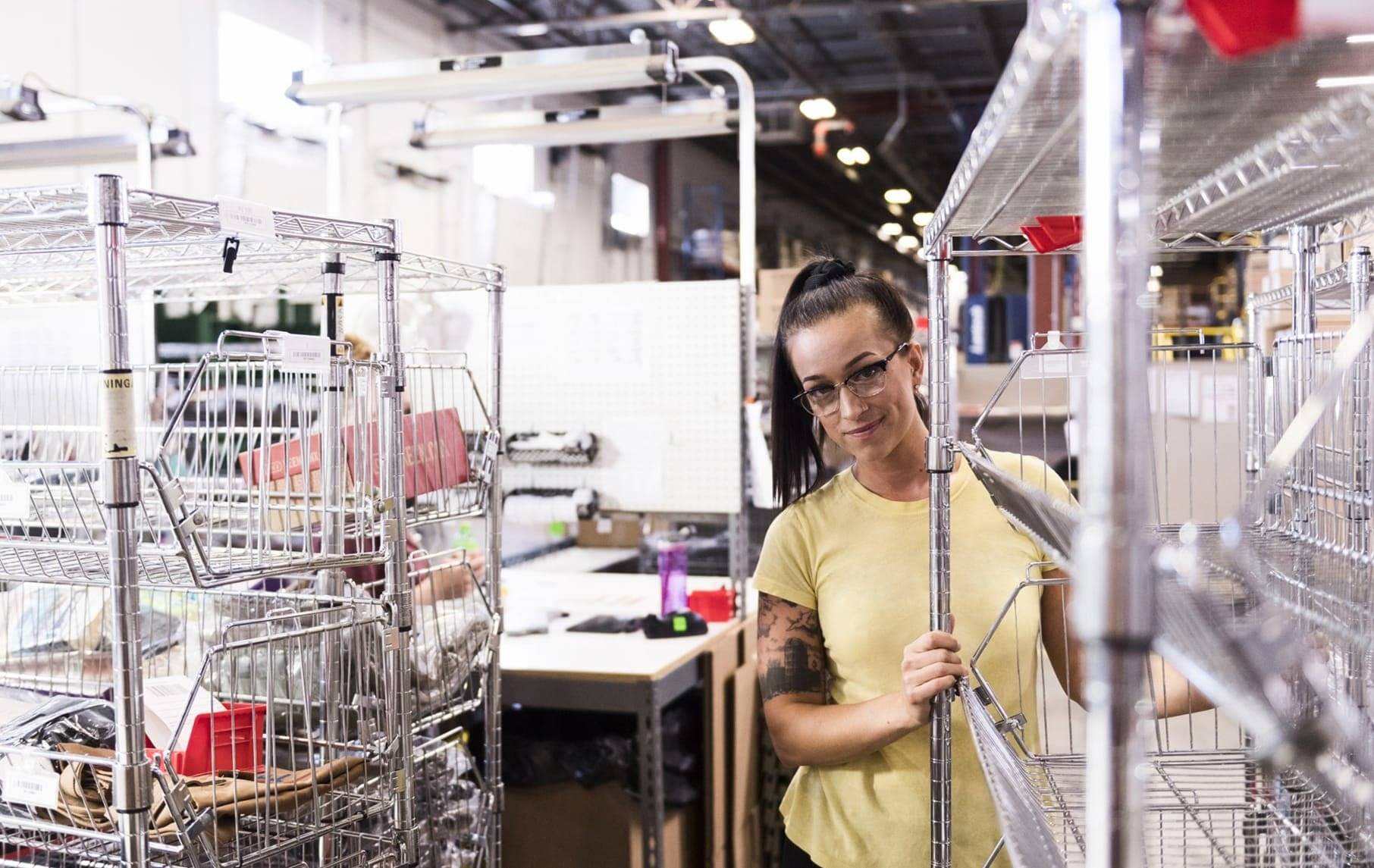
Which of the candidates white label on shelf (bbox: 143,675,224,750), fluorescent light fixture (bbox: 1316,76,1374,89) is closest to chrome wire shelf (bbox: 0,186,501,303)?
white label on shelf (bbox: 143,675,224,750)

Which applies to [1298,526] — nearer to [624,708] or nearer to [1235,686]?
[1235,686]

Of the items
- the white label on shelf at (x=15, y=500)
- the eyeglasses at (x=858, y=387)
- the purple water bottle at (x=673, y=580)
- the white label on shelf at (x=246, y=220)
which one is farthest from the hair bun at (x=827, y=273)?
the purple water bottle at (x=673, y=580)

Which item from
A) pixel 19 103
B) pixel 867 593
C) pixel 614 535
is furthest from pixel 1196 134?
pixel 614 535

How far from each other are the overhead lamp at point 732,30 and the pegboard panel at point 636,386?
3.62 meters

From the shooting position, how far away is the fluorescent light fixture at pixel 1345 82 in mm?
772

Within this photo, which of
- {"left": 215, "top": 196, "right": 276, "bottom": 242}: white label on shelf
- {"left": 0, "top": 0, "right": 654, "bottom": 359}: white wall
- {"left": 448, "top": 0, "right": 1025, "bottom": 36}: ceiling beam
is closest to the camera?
{"left": 215, "top": 196, "right": 276, "bottom": 242}: white label on shelf

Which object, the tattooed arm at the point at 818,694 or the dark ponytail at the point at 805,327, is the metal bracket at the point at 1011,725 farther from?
the dark ponytail at the point at 805,327

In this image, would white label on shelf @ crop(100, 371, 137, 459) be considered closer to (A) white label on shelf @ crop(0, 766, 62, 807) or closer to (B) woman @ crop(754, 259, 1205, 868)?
(A) white label on shelf @ crop(0, 766, 62, 807)

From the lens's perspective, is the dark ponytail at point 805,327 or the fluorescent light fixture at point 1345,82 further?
the dark ponytail at point 805,327

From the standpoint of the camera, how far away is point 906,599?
161 cm

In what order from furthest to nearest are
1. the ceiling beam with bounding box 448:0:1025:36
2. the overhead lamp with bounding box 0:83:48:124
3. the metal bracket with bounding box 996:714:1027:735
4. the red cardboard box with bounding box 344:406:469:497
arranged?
1. the ceiling beam with bounding box 448:0:1025:36
2. the overhead lamp with bounding box 0:83:48:124
3. the red cardboard box with bounding box 344:406:469:497
4. the metal bracket with bounding box 996:714:1027:735

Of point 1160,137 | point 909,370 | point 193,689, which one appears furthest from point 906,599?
point 193,689

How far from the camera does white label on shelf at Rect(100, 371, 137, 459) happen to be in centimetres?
147

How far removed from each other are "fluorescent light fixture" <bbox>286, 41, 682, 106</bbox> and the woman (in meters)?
1.31
